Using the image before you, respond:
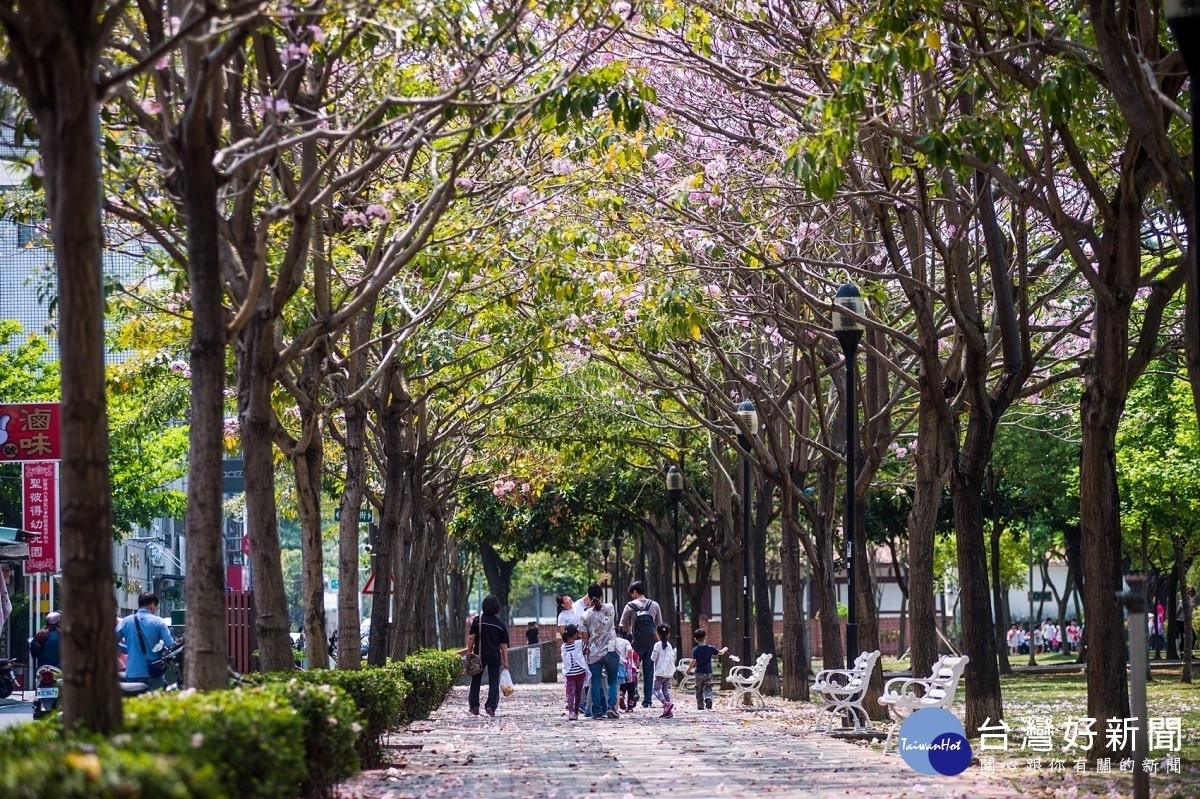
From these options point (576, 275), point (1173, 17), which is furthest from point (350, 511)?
point (1173, 17)

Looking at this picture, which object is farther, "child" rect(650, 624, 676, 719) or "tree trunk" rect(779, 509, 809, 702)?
"tree trunk" rect(779, 509, 809, 702)

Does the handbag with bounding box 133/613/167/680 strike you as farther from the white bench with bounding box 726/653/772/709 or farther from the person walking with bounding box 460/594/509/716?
the white bench with bounding box 726/653/772/709

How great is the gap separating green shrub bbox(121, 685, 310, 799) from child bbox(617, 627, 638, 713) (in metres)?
14.7

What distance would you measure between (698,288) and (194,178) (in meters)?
8.53

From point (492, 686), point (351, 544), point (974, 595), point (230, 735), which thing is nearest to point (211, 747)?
point (230, 735)

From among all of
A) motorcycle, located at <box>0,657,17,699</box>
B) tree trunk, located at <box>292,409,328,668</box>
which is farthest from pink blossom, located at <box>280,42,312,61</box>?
motorcycle, located at <box>0,657,17,699</box>

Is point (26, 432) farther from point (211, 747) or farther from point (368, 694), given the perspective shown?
point (211, 747)

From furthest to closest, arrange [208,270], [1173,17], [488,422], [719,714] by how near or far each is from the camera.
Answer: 1. [488,422]
2. [719,714]
3. [208,270]
4. [1173,17]

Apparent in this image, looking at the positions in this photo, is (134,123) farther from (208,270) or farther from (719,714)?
(719,714)

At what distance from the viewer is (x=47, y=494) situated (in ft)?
96.3

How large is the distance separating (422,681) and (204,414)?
1066cm

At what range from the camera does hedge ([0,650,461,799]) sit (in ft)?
15.7

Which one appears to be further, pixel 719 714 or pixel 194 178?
pixel 719 714

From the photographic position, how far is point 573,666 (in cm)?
2128
